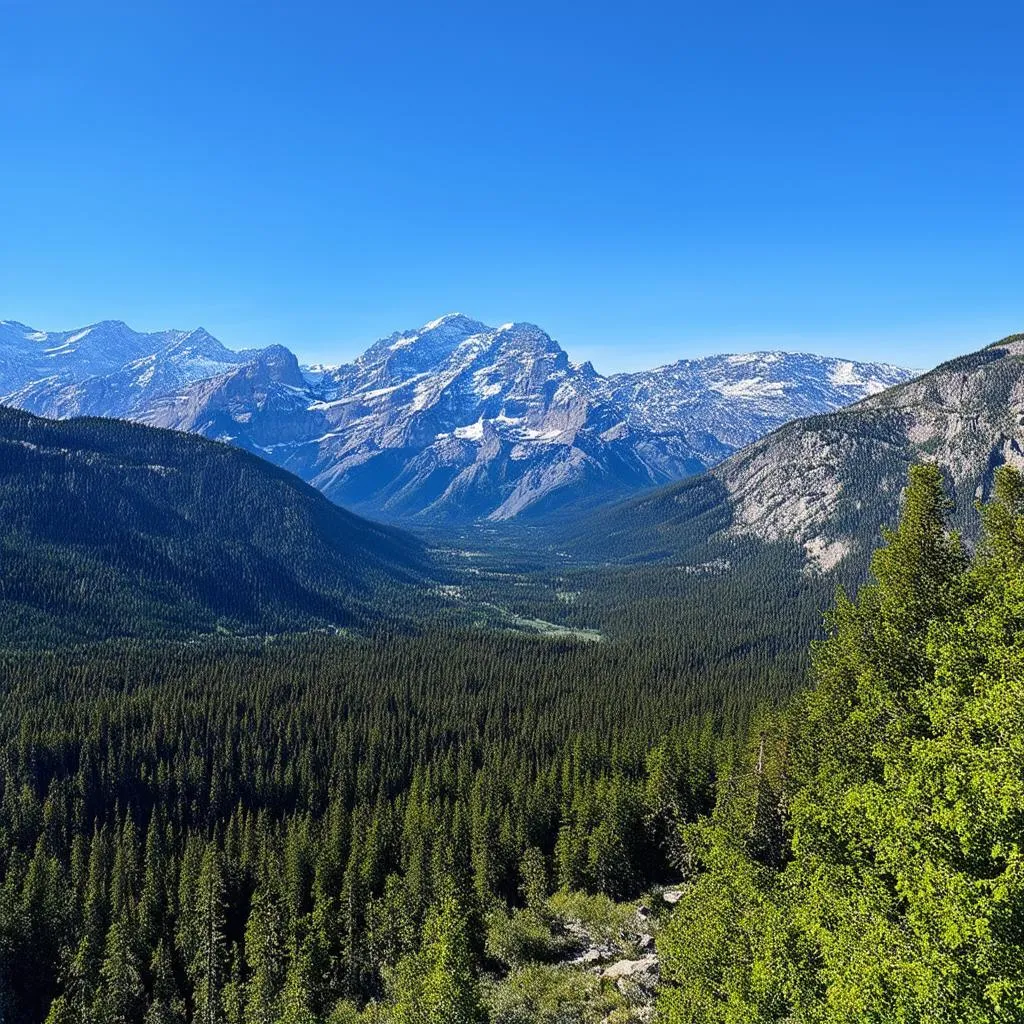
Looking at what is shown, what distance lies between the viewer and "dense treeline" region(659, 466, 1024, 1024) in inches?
757

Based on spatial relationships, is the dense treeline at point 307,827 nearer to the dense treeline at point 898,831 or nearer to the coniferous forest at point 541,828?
the coniferous forest at point 541,828

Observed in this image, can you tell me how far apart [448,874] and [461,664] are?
11862cm

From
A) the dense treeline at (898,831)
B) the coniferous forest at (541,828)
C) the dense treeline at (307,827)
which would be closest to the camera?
the dense treeline at (898,831)

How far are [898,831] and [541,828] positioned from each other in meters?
81.4

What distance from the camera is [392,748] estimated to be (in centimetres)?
13762

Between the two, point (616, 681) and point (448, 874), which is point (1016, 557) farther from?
point (616, 681)

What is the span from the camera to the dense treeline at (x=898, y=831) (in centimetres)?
1922

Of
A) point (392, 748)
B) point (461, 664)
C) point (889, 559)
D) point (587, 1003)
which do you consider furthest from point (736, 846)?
point (461, 664)

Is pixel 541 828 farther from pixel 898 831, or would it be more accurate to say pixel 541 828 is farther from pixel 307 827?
pixel 898 831

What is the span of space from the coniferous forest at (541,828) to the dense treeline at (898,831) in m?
0.14

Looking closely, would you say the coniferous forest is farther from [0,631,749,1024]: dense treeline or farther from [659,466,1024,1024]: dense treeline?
[0,631,749,1024]: dense treeline

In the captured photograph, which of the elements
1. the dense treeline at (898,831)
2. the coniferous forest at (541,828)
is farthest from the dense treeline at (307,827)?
the dense treeline at (898,831)

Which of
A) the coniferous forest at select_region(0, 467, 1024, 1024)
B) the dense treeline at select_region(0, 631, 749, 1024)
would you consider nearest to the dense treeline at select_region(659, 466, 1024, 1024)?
the coniferous forest at select_region(0, 467, 1024, 1024)

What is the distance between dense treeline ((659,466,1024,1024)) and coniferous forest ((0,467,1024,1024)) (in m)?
0.14
